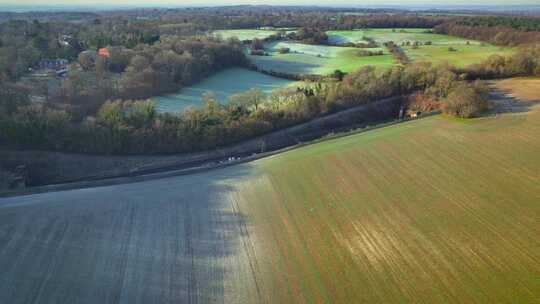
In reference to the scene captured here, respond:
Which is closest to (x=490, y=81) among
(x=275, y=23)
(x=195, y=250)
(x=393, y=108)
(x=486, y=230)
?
(x=393, y=108)

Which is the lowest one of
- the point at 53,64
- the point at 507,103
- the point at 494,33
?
the point at 507,103

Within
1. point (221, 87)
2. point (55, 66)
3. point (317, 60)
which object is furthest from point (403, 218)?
point (55, 66)

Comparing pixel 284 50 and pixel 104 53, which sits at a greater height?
pixel 284 50

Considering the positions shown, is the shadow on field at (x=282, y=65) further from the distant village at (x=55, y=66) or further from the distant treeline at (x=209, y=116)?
the distant village at (x=55, y=66)

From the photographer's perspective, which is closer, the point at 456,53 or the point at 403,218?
the point at 403,218

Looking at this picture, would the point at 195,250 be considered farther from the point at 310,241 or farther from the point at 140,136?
the point at 140,136

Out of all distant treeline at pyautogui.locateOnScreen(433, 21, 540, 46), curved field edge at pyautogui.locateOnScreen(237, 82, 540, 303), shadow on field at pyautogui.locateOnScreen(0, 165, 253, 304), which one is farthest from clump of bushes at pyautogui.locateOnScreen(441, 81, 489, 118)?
distant treeline at pyautogui.locateOnScreen(433, 21, 540, 46)

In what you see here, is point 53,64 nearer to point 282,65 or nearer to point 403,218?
point 282,65
